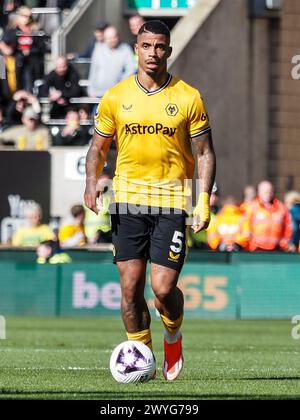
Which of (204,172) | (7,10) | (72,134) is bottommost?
(72,134)

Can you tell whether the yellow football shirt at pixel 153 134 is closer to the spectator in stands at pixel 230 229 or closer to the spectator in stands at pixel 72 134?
the spectator in stands at pixel 230 229

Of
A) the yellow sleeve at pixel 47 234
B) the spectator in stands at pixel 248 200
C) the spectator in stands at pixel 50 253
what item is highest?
the spectator in stands at pixel 248 200

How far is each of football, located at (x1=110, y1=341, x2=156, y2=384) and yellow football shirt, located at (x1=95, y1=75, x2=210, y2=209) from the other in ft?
3.55

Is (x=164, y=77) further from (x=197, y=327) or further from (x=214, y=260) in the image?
(x=214, y=260)

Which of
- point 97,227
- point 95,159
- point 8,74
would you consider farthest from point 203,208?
point 8,74

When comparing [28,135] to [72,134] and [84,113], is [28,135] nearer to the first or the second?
[72,134]

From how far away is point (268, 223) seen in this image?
850 inches

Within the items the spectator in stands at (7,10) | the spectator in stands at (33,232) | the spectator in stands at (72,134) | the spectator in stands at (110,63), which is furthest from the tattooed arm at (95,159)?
the spectator in stands at (7,10)

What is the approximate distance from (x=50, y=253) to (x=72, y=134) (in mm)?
3394

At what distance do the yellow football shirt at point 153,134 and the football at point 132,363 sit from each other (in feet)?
3.55

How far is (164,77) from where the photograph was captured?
10484 millimetres

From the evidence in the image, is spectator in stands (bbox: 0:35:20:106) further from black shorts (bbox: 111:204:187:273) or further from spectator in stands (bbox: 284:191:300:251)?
black shorts (bbox: 111:204:187:273)

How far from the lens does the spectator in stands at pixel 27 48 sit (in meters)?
24.6

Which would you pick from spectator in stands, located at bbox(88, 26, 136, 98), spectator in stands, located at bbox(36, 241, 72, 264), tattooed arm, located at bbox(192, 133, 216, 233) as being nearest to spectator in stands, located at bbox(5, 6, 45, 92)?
spectator in stands, located at bbox(88, 26, 136, 98)
